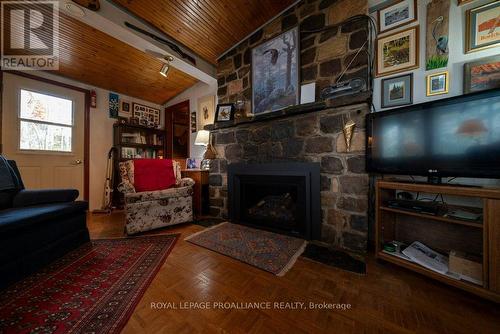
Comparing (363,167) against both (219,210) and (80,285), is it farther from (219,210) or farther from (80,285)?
(80,285)

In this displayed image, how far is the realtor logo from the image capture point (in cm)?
196

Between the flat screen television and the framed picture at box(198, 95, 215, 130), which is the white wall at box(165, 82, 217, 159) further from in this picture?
the flat screen television

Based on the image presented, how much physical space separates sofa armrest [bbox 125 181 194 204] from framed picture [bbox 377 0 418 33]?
2.87 metres

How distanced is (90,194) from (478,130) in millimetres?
4963

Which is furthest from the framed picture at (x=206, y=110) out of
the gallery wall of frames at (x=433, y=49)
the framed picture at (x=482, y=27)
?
the framed picture at (x=482, y=27)

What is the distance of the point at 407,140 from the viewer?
1425mm

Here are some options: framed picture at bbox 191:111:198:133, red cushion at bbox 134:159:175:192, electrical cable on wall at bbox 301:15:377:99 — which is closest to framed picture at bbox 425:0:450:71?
electrical cable on wall at bbox 301:15:377:99

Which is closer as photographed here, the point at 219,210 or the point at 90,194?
the point at 219,210

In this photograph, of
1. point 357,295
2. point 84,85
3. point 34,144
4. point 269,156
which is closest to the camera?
point 357,295

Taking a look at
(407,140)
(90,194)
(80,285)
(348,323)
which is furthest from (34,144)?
(407,140)

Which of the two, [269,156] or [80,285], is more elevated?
[269,156]

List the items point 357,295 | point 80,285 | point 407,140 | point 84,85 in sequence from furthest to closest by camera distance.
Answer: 1. point 84,85
2. point 407,140
3. point 80,285
4. point 357,295

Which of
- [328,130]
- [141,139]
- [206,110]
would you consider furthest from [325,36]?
[141,139]

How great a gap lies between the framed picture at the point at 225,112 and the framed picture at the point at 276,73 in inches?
14.0
